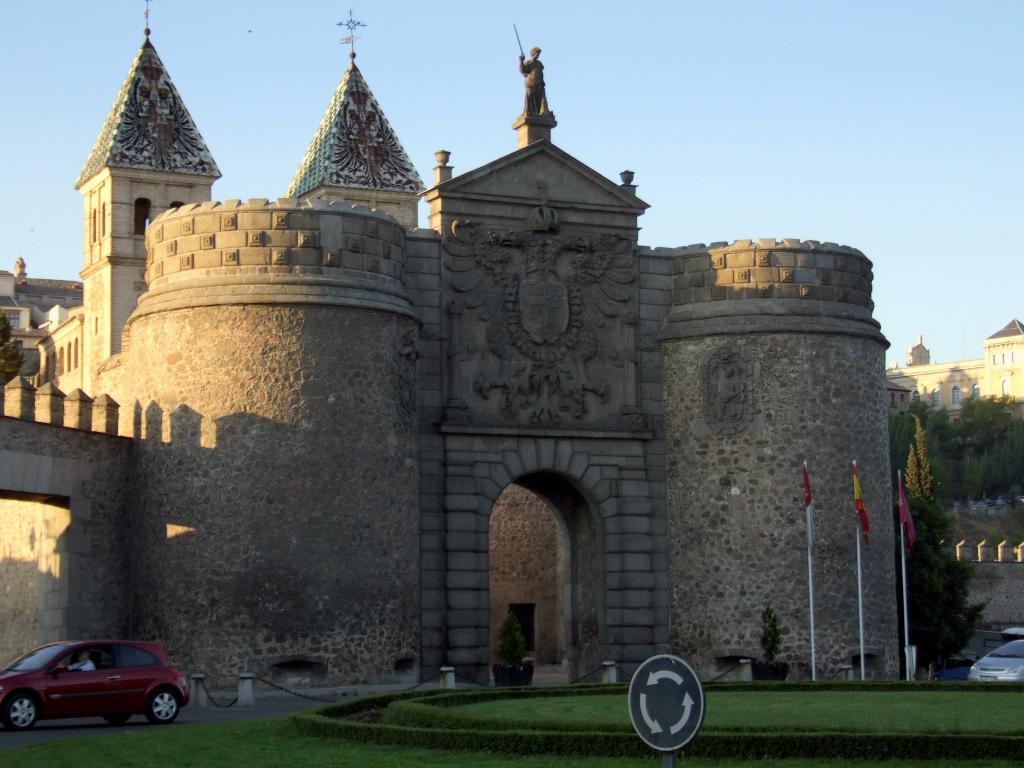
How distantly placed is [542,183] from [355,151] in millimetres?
23733

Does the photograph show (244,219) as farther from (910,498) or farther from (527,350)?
(910,498)

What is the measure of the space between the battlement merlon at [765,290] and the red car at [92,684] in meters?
15.4

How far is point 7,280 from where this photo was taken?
361 feet

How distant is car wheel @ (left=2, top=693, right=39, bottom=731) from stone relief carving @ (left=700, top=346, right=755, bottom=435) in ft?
55.6

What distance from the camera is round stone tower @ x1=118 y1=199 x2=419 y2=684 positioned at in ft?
105

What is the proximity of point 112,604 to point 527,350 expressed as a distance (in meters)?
9.47

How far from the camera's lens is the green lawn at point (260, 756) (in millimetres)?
18016

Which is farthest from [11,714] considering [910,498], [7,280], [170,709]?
[7,280]

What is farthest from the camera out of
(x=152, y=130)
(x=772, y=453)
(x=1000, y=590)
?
(x=1000, y=590)

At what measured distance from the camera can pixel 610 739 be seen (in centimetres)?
1881

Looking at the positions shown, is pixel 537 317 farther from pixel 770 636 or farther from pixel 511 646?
pixel 770 636

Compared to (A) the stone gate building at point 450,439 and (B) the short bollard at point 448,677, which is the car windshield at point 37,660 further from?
(B) the short bollard at point 448,677

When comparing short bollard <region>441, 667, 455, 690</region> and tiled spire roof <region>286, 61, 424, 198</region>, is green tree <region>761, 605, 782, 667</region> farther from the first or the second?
tiled spire roof <region>286, 61, 424, 198</region>

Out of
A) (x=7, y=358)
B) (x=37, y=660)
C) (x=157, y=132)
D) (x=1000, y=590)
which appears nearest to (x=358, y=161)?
(x=157, y=132)
